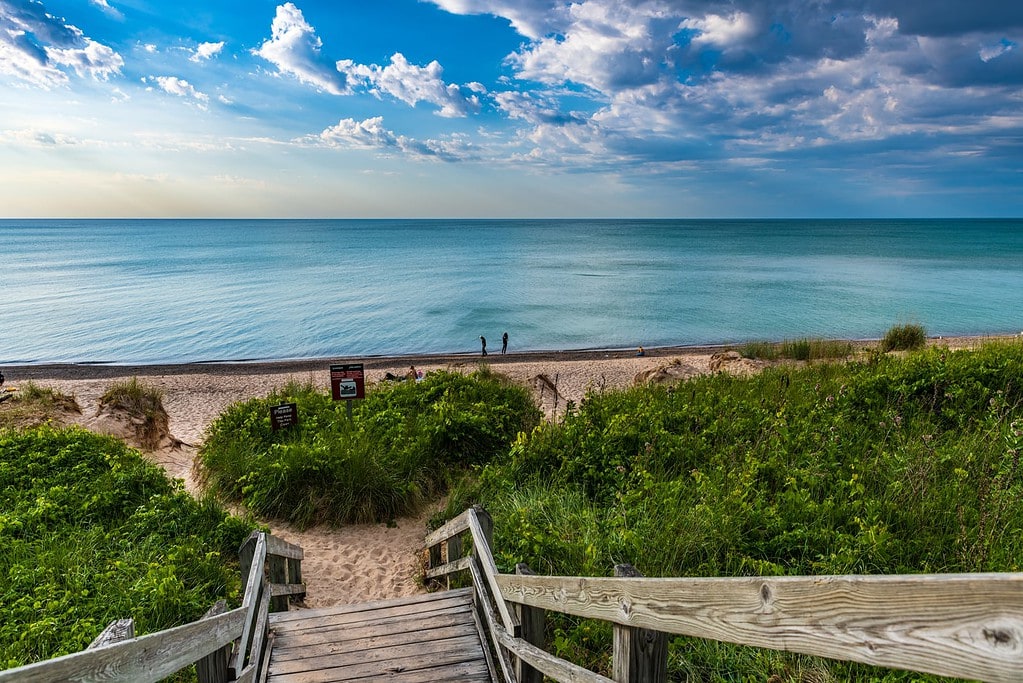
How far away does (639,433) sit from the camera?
8188 millimetres

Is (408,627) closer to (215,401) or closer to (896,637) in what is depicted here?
(896,637)

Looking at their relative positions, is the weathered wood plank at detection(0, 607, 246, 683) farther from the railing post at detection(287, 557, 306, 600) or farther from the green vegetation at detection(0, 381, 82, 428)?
the green vegetation at detection(0, 381, 82, 428)

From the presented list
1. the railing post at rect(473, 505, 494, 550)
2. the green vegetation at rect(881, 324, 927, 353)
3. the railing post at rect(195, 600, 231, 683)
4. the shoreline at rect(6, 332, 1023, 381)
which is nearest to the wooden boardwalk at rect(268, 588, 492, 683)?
the railing post at rect(473, 505, 494, 550)

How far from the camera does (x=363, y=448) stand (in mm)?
8945

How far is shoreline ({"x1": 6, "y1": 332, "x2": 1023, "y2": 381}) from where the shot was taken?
2505cm

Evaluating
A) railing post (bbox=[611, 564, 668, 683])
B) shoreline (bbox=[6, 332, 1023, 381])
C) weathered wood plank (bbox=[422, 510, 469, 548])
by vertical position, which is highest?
railing post (bbox=[611, 564, 668, 683])

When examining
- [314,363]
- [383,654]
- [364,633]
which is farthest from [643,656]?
[314,363]

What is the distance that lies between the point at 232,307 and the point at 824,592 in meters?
45.6

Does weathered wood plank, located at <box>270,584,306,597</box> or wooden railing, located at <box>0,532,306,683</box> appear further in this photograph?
weathered wood plank, located at <box>270,584,306,597</box>

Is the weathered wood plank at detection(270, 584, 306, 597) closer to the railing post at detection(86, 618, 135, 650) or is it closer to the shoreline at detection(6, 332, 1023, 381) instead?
the railing post at detection(86, 618, 135, 650)

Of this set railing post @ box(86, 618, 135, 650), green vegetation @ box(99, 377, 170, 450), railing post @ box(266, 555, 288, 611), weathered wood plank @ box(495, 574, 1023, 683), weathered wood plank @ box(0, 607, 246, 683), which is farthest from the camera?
green vegetation @ box(99, 377, 170, 450)

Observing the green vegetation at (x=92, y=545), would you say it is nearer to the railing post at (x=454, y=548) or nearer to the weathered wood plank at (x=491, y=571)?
the railing post at (x=454, y=548)

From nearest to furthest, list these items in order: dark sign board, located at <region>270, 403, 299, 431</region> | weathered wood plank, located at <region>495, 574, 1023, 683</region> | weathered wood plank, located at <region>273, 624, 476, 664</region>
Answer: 1. weathered wood plank, located at <region>495, 574, 1023, 683</region>
2. weathered wood plank, located at <region>273, 624, 476, 664</region>
3. dark sign board, located at <region>270, 403, 299, 431</region>

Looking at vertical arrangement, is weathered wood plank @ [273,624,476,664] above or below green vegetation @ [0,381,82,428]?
above
